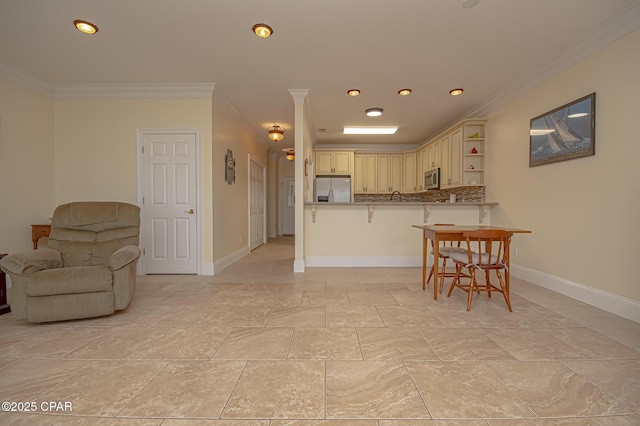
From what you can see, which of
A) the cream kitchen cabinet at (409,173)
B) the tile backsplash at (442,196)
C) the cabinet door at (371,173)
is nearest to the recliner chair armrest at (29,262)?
the tile backsplash at (442,196)

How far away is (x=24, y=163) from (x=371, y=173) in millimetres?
6246

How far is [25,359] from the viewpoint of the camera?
1797 mm

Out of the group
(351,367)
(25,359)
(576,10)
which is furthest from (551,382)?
(25,359)

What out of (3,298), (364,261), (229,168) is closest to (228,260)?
(229,168)

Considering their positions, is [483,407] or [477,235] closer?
[483,407]

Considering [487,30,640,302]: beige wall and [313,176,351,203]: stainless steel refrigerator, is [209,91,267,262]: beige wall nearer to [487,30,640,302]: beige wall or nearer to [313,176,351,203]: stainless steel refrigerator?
[313,176,351,203]: stainless steel refrigerator

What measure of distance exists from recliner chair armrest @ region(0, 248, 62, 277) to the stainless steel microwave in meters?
5.72

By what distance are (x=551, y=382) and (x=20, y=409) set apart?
2.74 meters

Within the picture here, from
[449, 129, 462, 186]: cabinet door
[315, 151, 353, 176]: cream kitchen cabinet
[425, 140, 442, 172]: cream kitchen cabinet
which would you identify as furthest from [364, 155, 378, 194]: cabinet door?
[449, 129, 462, 186]: cabinet door

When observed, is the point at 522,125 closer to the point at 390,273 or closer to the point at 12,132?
the point at 390,273

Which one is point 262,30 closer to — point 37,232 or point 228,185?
point 228,185

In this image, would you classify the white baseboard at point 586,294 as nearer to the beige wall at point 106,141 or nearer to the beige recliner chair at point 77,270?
the beige recliner chair at point 77,270

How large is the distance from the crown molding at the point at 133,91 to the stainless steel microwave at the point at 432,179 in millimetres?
4256

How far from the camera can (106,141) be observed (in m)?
4.02
